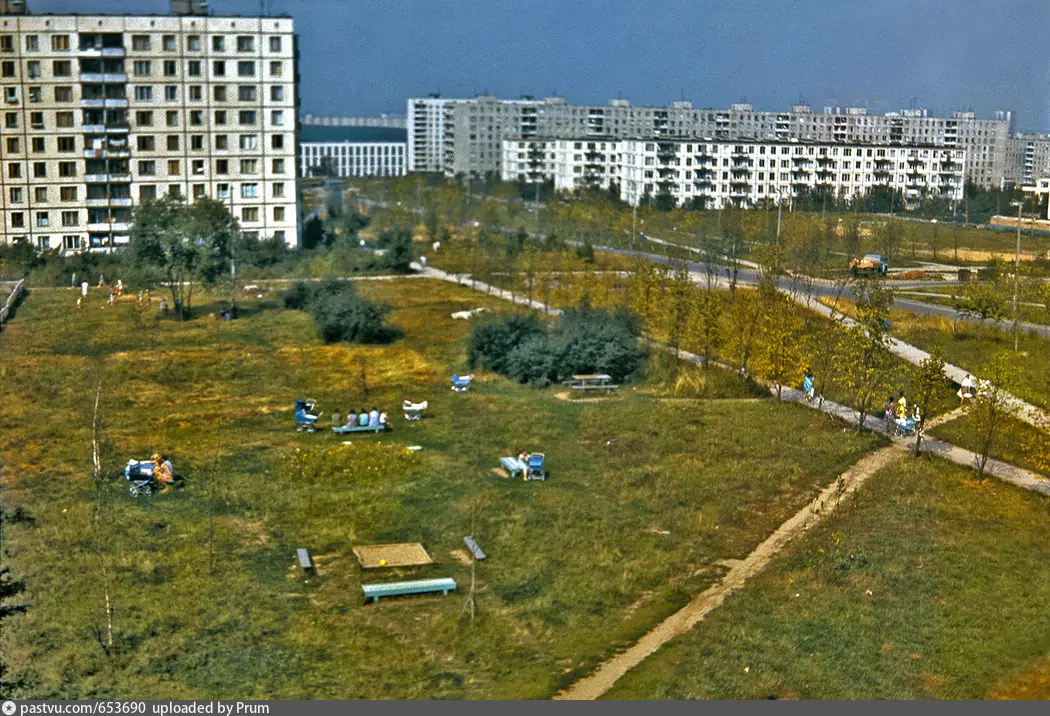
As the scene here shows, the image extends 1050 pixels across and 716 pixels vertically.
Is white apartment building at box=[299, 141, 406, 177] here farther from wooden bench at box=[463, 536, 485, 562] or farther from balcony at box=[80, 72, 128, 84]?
wooden bench at box=[463, 536, 485, 562]

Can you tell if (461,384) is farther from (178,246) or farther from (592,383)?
(178,246)

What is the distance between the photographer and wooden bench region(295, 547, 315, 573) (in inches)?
178

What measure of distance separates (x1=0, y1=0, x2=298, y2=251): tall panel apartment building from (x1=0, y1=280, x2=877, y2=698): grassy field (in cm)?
209

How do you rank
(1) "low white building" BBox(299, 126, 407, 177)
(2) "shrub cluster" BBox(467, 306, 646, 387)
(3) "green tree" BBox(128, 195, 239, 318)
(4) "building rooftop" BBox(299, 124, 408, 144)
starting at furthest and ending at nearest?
(1) "low white building" BBox(299, 126, 407, 177) → (4) "building rooftop" BBox(299, 124, 408, 144) → (3) "green tree" BBox(128, 195, 239, 318) → (2) "shrub cluster" BBox(467, 306, 646, 387)

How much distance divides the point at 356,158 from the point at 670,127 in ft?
28.2

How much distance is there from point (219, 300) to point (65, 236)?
1.40 m

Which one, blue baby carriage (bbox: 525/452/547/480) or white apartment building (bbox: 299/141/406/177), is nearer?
blue baby carriage (bbox: 525/452/547/480)

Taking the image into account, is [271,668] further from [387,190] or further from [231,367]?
[387,190]

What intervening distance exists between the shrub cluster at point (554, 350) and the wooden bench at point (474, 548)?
2.69 meters

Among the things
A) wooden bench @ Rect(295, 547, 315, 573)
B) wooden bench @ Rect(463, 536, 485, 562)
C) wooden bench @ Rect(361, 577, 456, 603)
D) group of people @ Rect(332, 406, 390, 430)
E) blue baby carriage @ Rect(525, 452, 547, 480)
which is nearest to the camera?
wooden bench @ Rect(361, 577, 456, 603)

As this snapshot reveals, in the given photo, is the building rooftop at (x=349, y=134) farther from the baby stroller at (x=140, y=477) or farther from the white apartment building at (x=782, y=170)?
the baby stroller at (x=140, y=477)

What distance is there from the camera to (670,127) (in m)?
11.7

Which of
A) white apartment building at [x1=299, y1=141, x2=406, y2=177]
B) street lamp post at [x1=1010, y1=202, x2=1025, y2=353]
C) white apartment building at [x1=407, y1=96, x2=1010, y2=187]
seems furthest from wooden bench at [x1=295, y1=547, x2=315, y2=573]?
white apartment building at [x1=299, y1=141, x2=406, y2=177]

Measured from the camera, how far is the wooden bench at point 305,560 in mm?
4516
